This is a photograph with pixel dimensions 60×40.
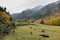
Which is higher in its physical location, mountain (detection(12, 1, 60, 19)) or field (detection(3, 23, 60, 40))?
mountain (detection(12, 1, 60, 19))

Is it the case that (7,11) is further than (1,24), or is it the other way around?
(7,11)

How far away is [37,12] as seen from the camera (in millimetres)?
8266

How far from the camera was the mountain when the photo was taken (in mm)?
7965

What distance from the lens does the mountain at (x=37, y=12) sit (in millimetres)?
7965

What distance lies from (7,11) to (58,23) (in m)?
2.36

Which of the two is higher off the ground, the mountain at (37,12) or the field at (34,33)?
the mountain at (37,12)

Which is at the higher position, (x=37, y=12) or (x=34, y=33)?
(x=37, y=12)

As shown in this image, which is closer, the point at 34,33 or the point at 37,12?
the point at 34,33

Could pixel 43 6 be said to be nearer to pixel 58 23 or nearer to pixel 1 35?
pixel 58 23

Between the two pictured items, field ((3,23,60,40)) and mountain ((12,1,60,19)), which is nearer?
field ((3,23,60,40))

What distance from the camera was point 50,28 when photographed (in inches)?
288

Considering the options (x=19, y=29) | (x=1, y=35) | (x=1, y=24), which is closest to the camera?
(x=1, y=35)

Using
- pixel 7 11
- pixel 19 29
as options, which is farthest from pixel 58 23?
pixel 7 11

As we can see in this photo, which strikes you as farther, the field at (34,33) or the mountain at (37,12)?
the mountain at (37,12)
